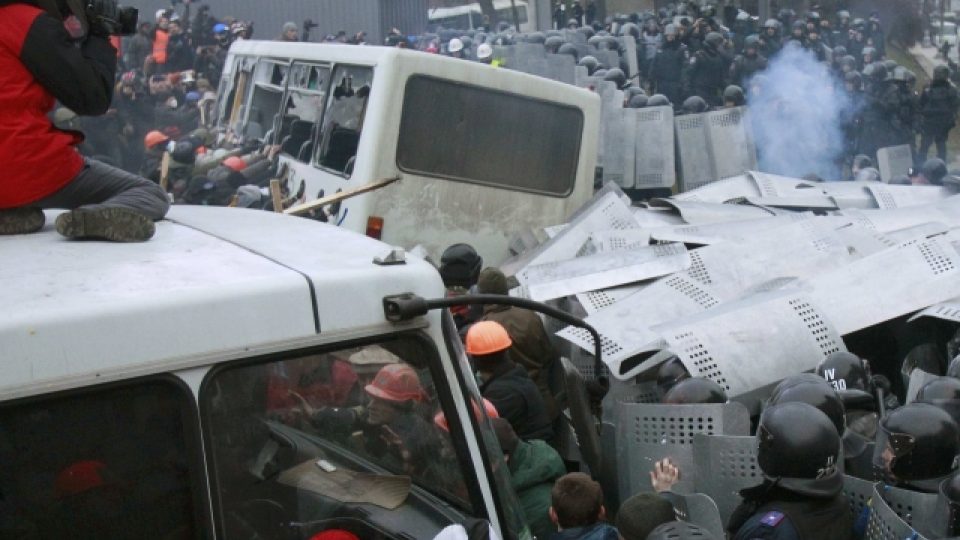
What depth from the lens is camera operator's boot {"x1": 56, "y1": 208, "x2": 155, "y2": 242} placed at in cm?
329

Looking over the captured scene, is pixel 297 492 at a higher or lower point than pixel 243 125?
higher

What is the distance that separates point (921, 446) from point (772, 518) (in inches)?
27.0

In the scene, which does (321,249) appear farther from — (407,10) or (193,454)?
(407,10)

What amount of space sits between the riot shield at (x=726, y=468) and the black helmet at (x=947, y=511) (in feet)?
2.37

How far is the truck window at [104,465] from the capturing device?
8.42ft

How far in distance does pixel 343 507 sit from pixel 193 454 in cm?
44

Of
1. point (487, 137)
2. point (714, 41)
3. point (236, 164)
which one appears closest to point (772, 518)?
point (487, 137)

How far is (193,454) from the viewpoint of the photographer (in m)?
2.73

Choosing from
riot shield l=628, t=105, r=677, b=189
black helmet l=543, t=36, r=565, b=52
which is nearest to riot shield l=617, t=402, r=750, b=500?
riot shield l=628, t=105, r=677, b=189

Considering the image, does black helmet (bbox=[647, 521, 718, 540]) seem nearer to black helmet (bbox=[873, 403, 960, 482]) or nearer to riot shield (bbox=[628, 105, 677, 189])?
black helmet (bbox=[873, 403, 960, 482])

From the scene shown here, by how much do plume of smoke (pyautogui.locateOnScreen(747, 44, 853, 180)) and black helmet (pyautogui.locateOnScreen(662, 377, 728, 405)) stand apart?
9804 millimetres

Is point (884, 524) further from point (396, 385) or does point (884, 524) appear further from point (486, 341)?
point (486, 341)

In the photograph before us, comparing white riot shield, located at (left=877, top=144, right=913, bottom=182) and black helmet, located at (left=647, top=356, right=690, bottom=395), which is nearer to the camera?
black helmet, located at (left=647, top=356, right=690, bottom=395)

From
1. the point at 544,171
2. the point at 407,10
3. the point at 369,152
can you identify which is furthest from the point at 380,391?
the point at 407,10
